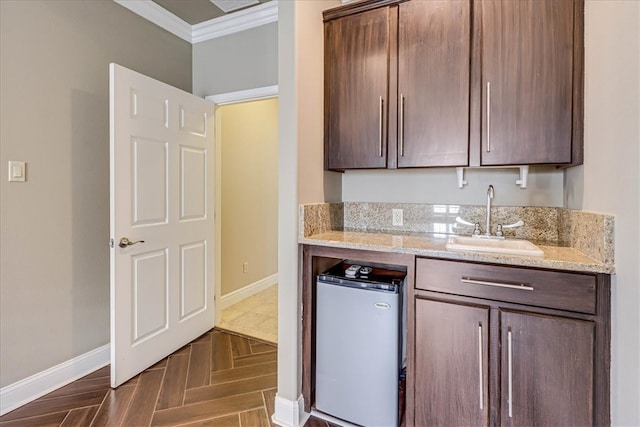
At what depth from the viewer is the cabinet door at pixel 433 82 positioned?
1627 millimetres

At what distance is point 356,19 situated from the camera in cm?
186

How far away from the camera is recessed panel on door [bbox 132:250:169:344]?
6.85 ft

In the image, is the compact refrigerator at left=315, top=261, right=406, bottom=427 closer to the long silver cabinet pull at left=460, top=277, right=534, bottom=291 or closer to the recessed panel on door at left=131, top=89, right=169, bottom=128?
the long silver cabinet pull at left=460, top=277, right=534, bottom=291

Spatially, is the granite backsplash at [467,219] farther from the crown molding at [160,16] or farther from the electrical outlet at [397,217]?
the crown molding at [160,16]

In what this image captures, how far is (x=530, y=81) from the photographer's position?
150 centimetres

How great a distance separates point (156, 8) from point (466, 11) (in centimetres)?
226

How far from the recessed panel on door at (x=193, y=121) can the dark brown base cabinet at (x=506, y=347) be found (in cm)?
200

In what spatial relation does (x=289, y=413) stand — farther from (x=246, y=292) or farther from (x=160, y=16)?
(x=160, y=16)

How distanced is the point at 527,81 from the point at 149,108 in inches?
88.2

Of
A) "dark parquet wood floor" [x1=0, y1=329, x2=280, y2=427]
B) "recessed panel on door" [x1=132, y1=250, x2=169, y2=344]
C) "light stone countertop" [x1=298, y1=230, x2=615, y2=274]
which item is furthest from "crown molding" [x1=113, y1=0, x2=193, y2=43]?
"dark parquet wood floor" [x1=0, y1=329, x2=280, y2=427]

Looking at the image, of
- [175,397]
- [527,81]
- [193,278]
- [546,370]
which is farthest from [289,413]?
[527,81]

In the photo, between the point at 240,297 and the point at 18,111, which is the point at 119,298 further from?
the point at 240,297

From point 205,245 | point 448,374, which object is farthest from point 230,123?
point 448,374

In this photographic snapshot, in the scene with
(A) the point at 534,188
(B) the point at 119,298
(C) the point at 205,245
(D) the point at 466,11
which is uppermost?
(D) the point at 466,11
